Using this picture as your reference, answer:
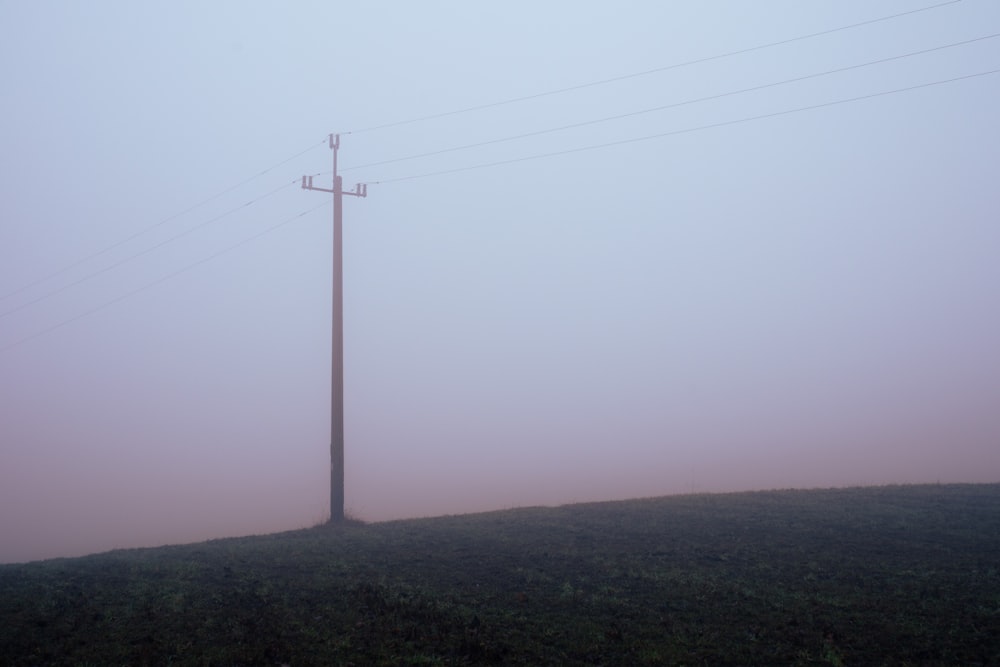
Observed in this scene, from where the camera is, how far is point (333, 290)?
26.0 metres

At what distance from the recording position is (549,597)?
→ 14.2 m

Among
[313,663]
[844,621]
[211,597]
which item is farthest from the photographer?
[211,597]

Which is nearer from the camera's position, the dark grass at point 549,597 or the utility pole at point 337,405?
the dark grass at point 549,597

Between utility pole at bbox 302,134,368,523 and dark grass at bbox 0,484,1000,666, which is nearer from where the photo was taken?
dark grass at bbox 0,484,1000,666

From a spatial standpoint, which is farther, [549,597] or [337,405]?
[337,405]

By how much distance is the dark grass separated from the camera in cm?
1128

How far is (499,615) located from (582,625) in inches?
52.6

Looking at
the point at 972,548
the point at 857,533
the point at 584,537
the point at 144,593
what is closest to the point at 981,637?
the point at 972,548

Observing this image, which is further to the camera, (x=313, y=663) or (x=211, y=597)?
(x=211, y=597)

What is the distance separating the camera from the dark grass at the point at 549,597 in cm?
1128

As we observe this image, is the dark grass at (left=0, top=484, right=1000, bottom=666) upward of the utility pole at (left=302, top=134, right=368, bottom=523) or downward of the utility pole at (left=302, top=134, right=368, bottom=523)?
downward

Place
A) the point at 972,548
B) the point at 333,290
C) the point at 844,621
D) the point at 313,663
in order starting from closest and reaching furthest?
the point at 313,663 < the point at 844,621 < the point at 972,548 < the point at 333,290

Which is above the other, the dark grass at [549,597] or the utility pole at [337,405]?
the utility pole at [337,405]

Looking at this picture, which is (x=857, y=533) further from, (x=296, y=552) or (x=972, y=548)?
(x=296, y=552)
